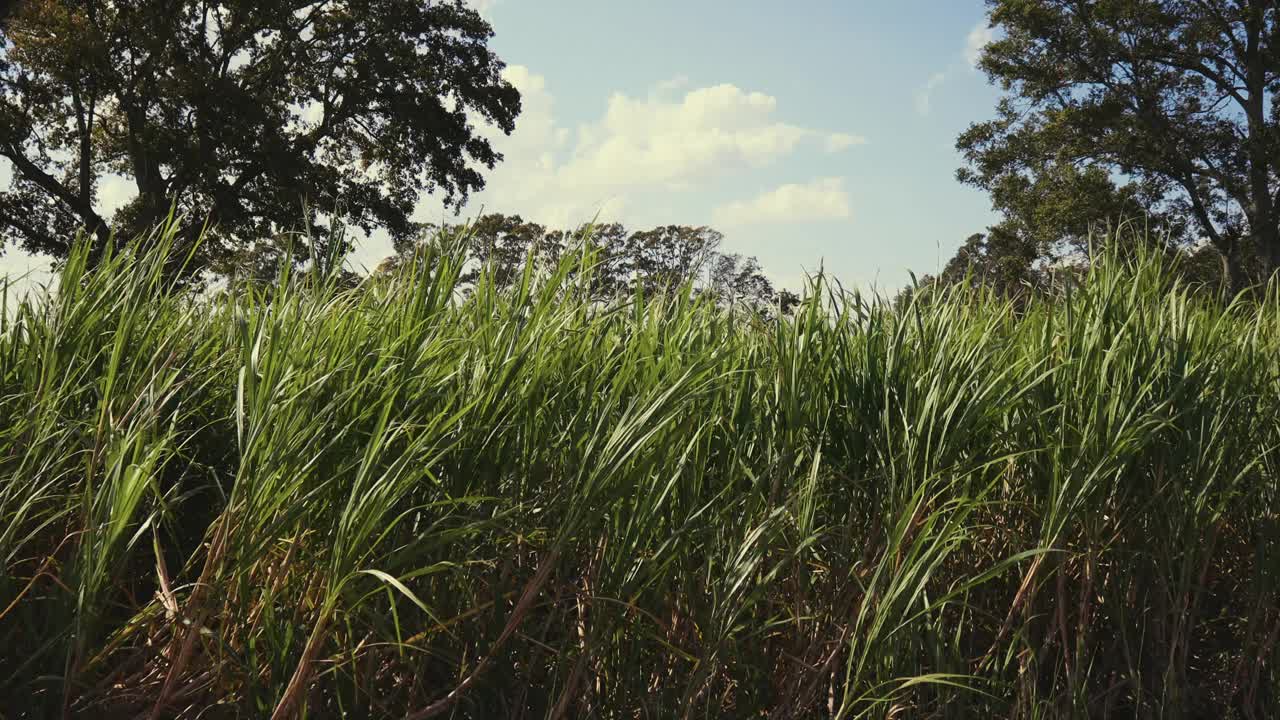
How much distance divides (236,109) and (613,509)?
713 inches

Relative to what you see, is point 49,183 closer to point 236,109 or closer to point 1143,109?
A: point 236,109

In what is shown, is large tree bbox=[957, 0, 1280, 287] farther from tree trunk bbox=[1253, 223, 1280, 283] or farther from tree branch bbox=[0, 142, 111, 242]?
tree branch bbox=[0, 142, 111, 242]

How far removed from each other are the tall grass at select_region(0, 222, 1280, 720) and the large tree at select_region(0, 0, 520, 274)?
15818 millimetres

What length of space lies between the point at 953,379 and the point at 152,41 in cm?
1887

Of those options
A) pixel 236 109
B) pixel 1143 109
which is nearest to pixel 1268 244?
pixel 1143 109

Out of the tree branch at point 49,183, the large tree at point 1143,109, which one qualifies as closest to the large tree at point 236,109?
the tree branch at point 49,183

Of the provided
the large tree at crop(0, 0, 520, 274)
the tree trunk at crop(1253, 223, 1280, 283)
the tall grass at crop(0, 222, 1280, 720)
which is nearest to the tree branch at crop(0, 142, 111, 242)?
the large tree at crop(0, 0, 520, 274)

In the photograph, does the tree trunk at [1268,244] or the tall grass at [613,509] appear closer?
the tall grass at [613,509]

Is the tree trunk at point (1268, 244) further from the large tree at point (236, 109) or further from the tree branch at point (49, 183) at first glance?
the tree branch at point (49, 183)

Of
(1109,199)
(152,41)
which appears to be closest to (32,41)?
(152,41)

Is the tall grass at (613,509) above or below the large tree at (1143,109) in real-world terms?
below

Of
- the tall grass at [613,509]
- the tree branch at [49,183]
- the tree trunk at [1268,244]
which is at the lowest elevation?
the tall grass at [613,509]

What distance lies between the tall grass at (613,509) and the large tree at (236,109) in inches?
623

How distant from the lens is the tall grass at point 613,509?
1.68m
